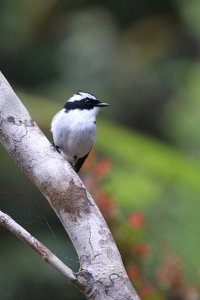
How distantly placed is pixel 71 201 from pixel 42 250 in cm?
28

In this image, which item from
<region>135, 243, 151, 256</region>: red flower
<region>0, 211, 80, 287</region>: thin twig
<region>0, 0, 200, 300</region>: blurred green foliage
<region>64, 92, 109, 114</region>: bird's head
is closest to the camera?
<region>0, 211, 80, 287</region>: thin twig

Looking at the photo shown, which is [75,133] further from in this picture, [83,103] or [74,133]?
[83,103]

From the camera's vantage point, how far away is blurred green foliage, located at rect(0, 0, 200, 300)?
24.5 ft

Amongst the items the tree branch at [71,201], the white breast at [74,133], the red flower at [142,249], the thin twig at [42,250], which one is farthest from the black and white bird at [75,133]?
the thin twig at [42,250]

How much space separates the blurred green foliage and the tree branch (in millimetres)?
3062

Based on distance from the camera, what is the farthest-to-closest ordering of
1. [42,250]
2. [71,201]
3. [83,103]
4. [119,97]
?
1. [119,97]
2. [83,103]
3. [71,201]
4. [42,250]

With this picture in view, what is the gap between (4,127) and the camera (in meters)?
3.73

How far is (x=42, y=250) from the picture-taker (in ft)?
11.0

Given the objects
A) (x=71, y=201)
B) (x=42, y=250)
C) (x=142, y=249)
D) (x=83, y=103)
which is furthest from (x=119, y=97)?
(x=42, y=250)

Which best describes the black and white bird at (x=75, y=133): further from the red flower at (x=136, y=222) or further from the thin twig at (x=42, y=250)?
the thin twig at (x=42, y=250)

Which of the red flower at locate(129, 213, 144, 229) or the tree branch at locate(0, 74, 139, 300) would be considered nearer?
the tree branch at locate(0, 74, 139, 300)

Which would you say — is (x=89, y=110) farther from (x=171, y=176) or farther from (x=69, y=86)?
(x=69, y=86)

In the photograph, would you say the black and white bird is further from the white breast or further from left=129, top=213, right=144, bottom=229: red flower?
left=129, top=213, right=144, bottom=229: red flower

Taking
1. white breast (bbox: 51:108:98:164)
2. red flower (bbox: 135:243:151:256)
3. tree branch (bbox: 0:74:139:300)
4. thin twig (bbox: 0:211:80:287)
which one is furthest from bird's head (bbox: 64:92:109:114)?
thin twig (bbox: 0:211:80:287)
